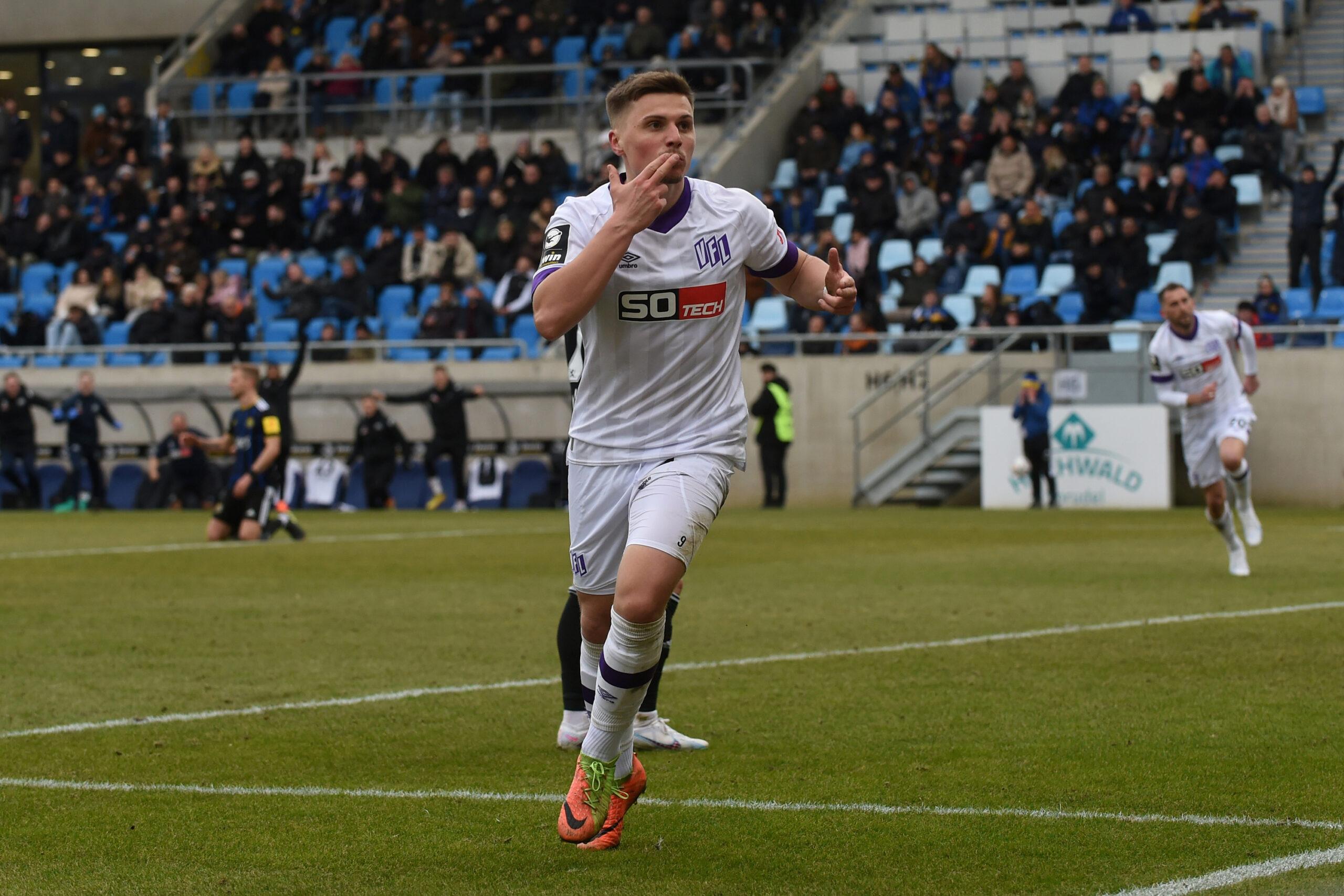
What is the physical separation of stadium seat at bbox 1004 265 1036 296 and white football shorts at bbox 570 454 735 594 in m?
22.4

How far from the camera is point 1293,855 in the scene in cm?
472

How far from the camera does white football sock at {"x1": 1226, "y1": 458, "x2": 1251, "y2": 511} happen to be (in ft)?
44.8

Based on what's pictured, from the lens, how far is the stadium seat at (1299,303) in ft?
83.5

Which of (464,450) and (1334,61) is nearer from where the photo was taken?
(464,450)

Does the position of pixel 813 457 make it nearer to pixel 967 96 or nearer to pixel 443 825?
pixel 967 96

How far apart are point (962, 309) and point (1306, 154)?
6.32m

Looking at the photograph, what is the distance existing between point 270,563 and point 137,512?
1224 centimetres

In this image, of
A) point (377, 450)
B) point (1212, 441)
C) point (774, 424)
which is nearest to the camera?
point (1212, 441)

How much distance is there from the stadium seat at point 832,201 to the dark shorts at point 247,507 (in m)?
12.9

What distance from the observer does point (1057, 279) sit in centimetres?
2698

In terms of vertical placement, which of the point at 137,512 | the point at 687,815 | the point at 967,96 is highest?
the point at 967,96

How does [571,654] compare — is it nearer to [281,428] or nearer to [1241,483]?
[1241,483]

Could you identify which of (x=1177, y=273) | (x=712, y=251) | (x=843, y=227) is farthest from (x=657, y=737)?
(x=843, y=227)

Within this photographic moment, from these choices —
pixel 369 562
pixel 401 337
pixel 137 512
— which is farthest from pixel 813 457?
pixel 369 562
